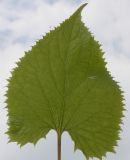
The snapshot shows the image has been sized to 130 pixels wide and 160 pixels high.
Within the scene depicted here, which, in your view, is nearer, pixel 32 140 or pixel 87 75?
pixel 87 75

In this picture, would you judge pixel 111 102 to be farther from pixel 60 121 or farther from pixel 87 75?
pixel 60 121

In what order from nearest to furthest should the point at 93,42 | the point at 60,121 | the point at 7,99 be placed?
Result: the point at 93,42, the point at 7,99, the point at 60,121

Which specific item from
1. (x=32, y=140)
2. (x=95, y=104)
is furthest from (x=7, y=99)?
(x=95, y=104)

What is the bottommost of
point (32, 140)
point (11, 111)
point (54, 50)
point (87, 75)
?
point (32, 140)

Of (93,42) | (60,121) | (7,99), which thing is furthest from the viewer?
(60,121)

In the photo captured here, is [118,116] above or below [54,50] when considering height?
below

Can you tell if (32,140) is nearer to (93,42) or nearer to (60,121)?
(60,121)
